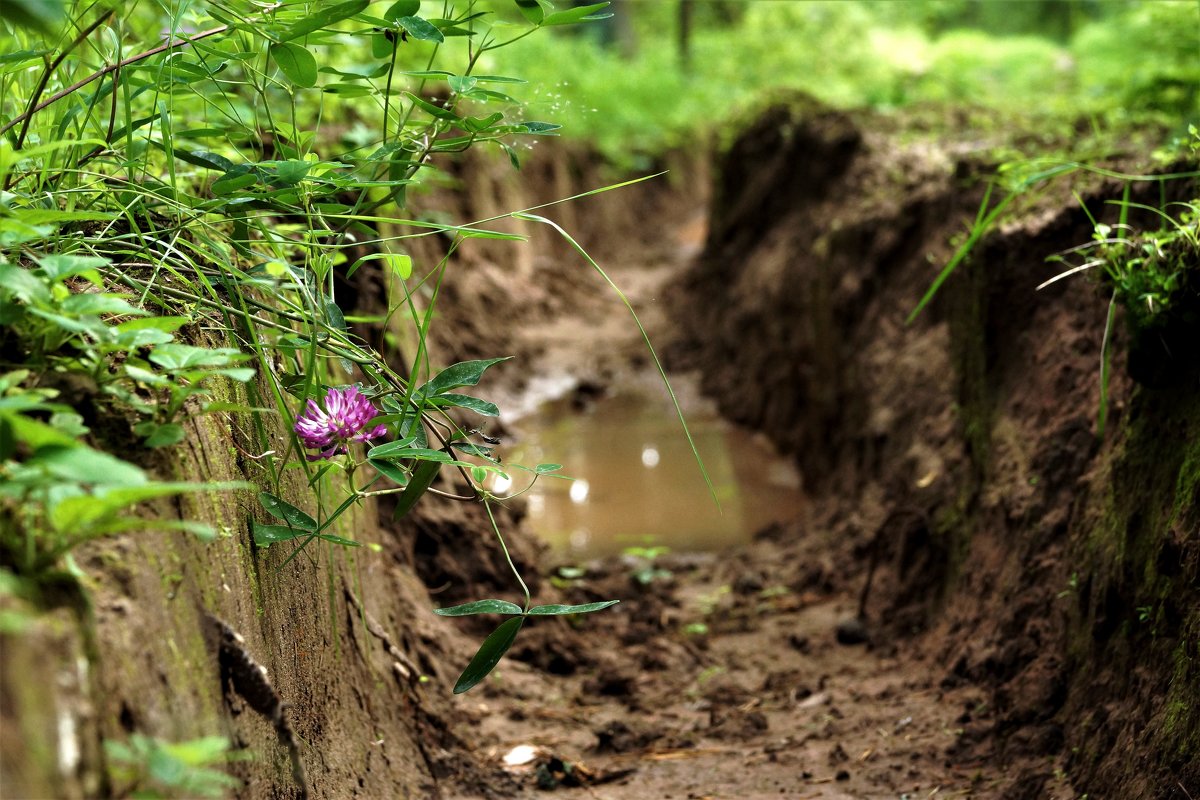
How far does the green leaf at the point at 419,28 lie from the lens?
5.91ft

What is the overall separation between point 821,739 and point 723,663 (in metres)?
0.67

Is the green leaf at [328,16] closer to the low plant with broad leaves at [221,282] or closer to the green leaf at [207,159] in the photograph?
the low plant with broad leaves at [221,282]

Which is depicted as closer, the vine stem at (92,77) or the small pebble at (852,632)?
the vine stem at (92,77)

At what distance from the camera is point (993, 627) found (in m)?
2.85

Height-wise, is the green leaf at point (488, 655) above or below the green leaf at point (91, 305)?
below

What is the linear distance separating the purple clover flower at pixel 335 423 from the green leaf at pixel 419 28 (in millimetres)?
627

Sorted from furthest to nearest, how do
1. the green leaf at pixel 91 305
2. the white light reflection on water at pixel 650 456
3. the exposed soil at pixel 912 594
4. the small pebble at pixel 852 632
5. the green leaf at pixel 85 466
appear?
1. the white light reflection on water at pixel 650 456
2. the small pebble at pixel 852 632
3. the exposed soil at pixel 912 594
4. the green leaf at pixel 91 305
5. the green leaf at pixel 85 466

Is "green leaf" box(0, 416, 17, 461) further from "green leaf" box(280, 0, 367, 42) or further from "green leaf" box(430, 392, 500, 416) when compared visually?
"green leaf" box(280, 0, 367, 42)

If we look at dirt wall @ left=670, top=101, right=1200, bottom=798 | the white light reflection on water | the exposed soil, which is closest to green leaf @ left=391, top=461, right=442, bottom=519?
the exposed soil

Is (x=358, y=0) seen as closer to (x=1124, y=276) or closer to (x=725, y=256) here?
(x=1124, y=276)

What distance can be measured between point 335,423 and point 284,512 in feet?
0.55

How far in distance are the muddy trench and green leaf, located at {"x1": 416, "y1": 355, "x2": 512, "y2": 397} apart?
1.14 feet

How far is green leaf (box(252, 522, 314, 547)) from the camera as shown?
5.41 ft

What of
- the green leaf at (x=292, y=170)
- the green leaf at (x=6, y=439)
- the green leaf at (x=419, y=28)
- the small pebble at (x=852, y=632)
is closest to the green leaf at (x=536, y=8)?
the green leaf at (x=419, y=28)
